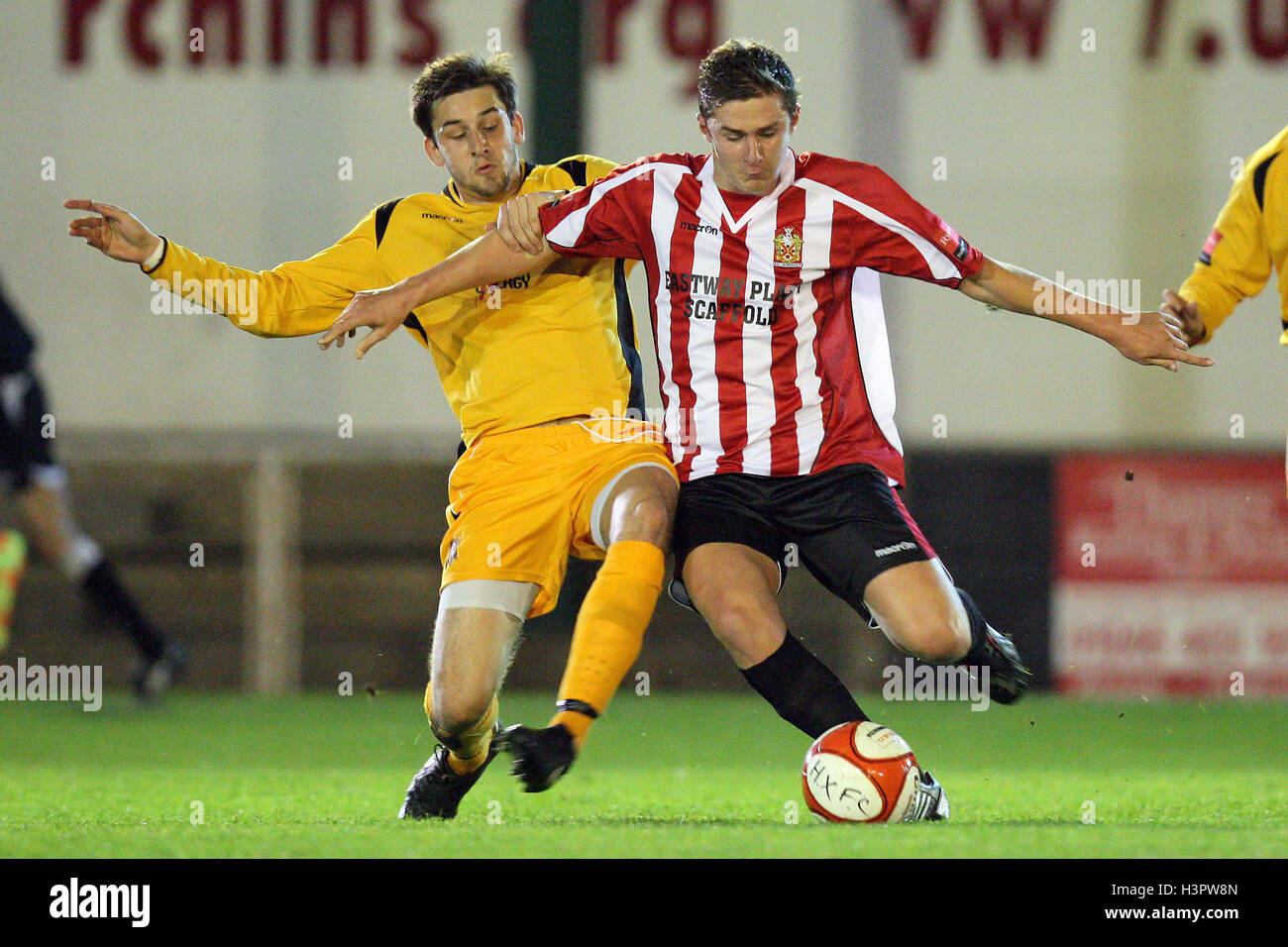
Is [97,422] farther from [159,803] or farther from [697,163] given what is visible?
[697,163]

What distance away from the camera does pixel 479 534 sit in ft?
14.2

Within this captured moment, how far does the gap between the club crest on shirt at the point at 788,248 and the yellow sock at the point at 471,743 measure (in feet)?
4.15

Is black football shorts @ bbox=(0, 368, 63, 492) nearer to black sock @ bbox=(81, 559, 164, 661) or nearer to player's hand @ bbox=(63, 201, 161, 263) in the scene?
black sock @ bbox=(81, 559, 164, 661)

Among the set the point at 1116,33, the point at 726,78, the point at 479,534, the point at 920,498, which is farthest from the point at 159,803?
the point at 1116,33

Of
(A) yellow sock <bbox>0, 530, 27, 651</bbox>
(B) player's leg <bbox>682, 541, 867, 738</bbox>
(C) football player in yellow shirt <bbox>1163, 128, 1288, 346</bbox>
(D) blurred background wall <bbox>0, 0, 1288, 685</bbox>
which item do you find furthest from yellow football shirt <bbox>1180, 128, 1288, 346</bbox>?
(A) yellow sock <bbox>0, 530, 27, 651</bbox>

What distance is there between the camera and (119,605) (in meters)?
7.21

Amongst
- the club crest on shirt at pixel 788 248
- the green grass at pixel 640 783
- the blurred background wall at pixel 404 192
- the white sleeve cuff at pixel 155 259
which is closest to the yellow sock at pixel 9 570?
the blurred background wall at pixel 404 192

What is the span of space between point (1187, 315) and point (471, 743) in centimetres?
209

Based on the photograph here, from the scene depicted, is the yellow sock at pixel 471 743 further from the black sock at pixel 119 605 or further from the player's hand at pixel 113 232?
the black sock at pixel 119 605

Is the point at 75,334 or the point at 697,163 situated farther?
the point at 75,334

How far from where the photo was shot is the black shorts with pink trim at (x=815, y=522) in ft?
13.5

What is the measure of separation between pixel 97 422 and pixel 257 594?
1.52 meters

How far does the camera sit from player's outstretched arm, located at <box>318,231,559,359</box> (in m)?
4.13

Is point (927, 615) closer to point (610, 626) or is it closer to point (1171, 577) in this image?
point (610, 626)
